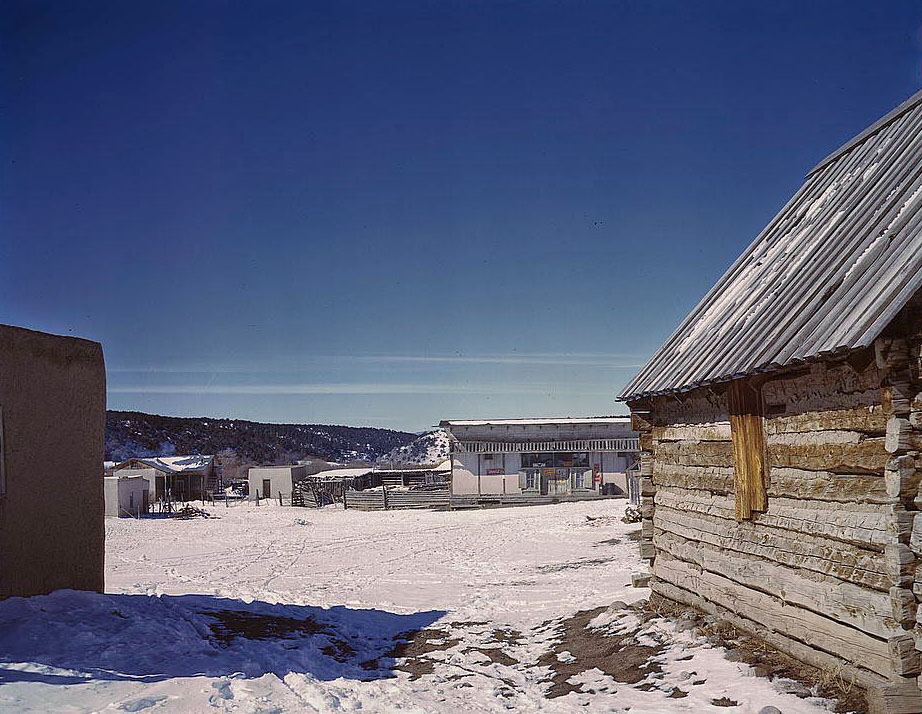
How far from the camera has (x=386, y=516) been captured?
4169cm

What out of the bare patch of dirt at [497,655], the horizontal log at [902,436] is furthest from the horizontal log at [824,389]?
the bare patch of dirt at [497,655]

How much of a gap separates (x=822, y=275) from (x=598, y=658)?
567 cm

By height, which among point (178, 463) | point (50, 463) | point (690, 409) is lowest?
point (178, 463)

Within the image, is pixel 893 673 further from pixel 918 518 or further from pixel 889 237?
pixel 889 237

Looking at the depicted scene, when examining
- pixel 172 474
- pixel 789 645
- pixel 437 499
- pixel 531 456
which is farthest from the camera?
pixel 172 474

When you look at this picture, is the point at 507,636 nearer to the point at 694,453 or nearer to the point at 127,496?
the point at 694,453

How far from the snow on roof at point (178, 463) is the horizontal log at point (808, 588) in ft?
162

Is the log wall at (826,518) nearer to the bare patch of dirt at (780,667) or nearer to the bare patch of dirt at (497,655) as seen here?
the bare patch of dirt at (780,667)

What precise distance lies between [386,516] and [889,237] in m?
35.7

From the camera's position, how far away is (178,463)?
190ft

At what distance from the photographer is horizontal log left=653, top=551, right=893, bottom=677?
7.36 m

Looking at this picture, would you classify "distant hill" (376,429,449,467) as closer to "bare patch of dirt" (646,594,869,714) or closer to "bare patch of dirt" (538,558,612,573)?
"bare patch of dirt" (538,558,612,573)

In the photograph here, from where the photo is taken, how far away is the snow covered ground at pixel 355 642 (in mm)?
8320

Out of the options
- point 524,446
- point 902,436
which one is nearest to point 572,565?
point 902,436
